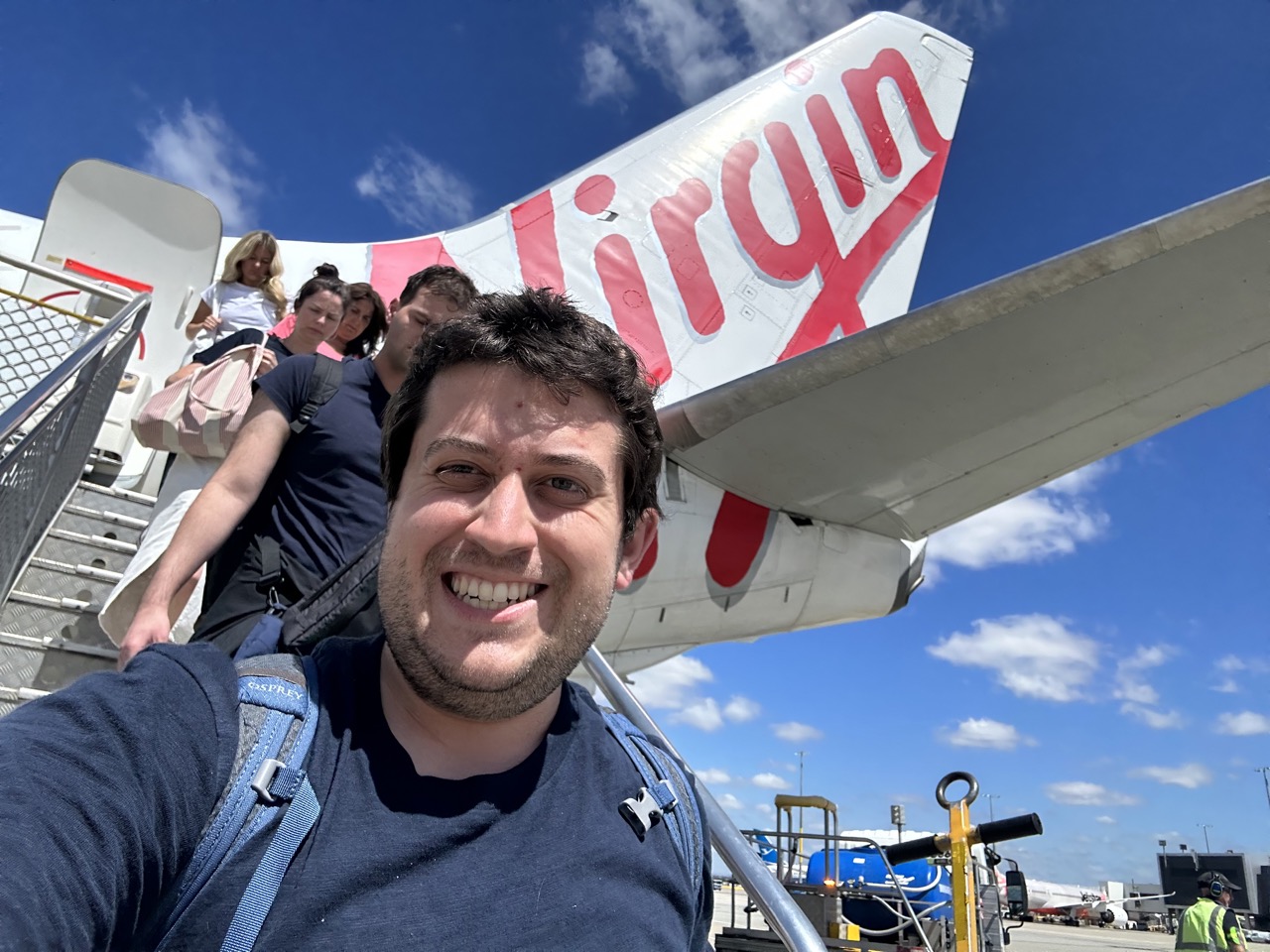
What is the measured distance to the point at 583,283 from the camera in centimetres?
675

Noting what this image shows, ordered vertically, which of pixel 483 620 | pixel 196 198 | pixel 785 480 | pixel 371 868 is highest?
pixel 196 198

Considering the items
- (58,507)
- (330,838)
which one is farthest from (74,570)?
(330,838)

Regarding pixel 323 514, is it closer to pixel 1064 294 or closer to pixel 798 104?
pixel 1064 294

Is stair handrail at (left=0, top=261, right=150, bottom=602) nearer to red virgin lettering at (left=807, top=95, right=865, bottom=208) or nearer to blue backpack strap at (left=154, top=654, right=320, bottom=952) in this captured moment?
blue backpack strap at (left=154, top=654, right=320, bottom=952)

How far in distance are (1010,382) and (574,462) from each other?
121 inches

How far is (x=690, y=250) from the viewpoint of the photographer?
706 centimetres

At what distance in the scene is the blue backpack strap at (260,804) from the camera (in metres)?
0.73

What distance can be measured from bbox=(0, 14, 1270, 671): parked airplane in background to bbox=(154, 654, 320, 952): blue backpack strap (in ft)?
9.73

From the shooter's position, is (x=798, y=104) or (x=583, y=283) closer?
(x=583, y=283)

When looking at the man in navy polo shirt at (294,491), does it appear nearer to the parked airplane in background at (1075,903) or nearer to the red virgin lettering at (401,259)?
the red virgin lettering at (401,259)

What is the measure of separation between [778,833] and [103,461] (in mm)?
4826

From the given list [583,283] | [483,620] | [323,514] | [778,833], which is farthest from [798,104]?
[483,620]

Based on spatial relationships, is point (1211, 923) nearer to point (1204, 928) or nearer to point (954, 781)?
point (1204, 928)

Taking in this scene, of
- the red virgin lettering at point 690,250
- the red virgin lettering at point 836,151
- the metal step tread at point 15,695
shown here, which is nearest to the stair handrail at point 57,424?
the metal step tread at point 15,695
